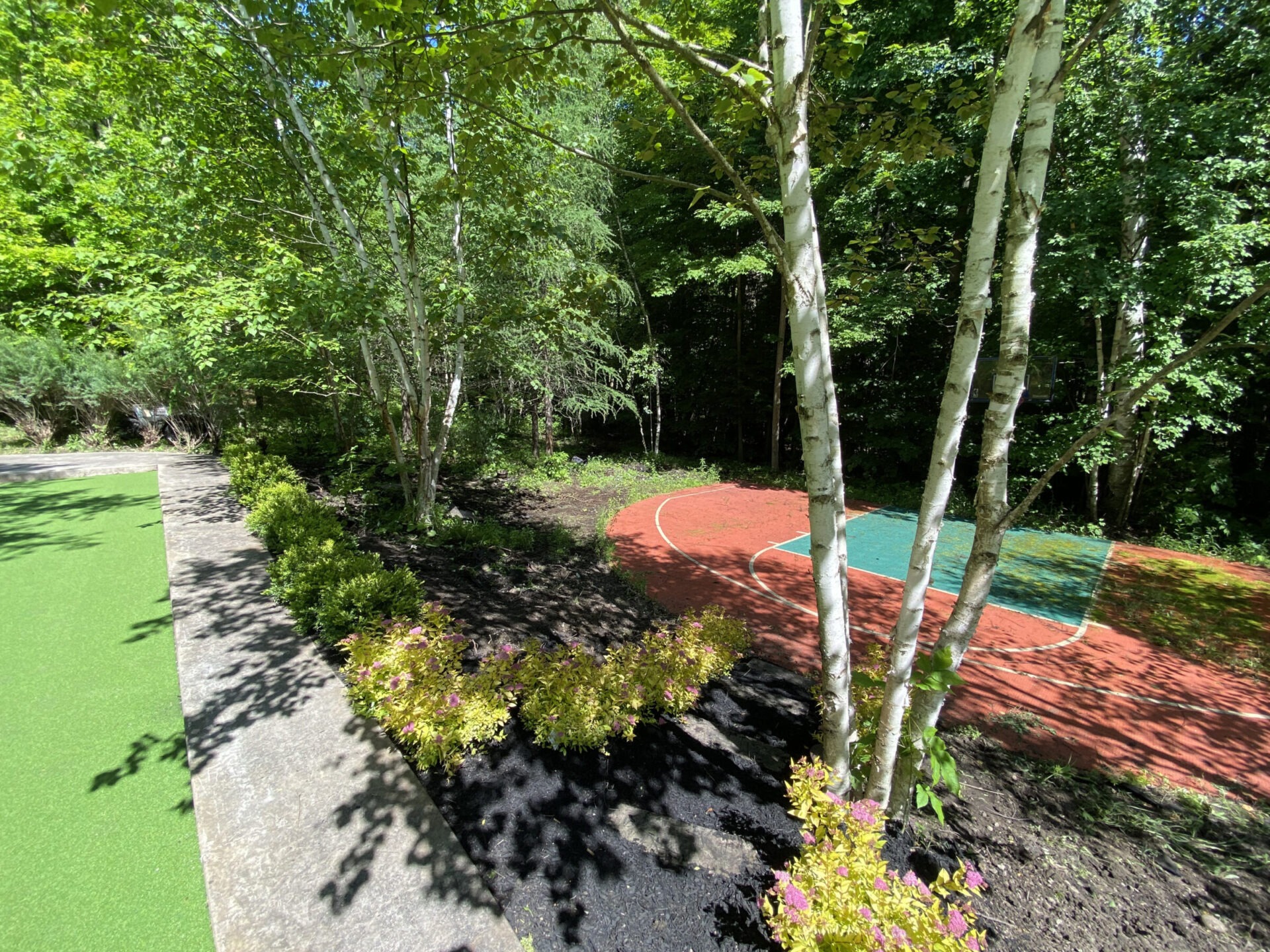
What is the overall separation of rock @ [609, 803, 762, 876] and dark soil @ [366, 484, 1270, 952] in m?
0.04

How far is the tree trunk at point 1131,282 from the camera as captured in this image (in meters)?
6.96

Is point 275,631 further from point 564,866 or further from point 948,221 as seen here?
point 948,221

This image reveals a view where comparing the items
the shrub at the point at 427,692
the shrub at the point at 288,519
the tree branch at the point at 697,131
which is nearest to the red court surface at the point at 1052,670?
the shrub at the point at 427,692

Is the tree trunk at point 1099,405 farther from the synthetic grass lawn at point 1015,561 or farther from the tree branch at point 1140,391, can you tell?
the tree branch at point 1140,391

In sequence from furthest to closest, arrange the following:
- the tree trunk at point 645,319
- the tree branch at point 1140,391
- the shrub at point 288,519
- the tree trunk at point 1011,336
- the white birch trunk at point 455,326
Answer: the tree trunk at point 645,319 < the white birch trunk at point 455,326 < the shrub at point 288,519 < the tree trunk at point 1011,336 < the tree branch at point 1140,391

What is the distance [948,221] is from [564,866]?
39.7ft

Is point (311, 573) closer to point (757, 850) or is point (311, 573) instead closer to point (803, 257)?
point (757, 850)

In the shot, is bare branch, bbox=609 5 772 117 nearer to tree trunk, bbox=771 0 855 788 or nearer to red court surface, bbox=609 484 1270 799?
tree trunk, bbox=771 0 855 788

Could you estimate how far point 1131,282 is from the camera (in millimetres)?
7059

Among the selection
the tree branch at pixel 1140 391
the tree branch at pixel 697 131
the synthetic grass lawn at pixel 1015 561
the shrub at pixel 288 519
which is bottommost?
the synthetic grass lawn at pixel 1015 561

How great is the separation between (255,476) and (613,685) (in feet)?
24.1

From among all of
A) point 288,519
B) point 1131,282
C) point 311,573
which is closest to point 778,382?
point 1131,282

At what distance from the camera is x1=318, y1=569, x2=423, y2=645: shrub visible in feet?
11.9

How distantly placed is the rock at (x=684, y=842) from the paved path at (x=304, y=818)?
0.70 meters
